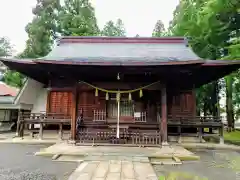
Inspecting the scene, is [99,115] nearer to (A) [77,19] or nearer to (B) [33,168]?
(B) [33,168]

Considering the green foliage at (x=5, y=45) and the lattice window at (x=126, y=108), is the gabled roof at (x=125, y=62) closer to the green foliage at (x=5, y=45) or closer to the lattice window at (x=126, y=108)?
the lattice window at (x=126, y=108)

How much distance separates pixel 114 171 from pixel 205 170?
224cm

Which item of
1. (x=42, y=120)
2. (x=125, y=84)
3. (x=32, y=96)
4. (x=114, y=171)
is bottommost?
(x=114, y=171)

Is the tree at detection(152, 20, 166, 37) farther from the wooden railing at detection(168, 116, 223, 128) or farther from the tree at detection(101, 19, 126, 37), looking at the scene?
the wooden railing at detection(168, 116, 223, 128)

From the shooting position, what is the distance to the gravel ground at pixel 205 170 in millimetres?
4582

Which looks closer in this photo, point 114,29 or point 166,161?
point 166,161

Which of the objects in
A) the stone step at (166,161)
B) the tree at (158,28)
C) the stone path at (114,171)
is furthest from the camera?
the tree at (158,28)

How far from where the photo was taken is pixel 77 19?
20766mm

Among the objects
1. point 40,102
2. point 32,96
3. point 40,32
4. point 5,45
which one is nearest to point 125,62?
point 32,96

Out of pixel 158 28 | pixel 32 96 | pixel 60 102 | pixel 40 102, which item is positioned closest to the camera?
pixel 60 102

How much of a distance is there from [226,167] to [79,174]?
371 centimetres

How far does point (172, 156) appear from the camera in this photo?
6.25 m

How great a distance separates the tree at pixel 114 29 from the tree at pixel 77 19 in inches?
384

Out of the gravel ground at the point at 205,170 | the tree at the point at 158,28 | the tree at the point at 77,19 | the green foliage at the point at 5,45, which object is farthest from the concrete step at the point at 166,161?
the green foliage at the point at 5,45
